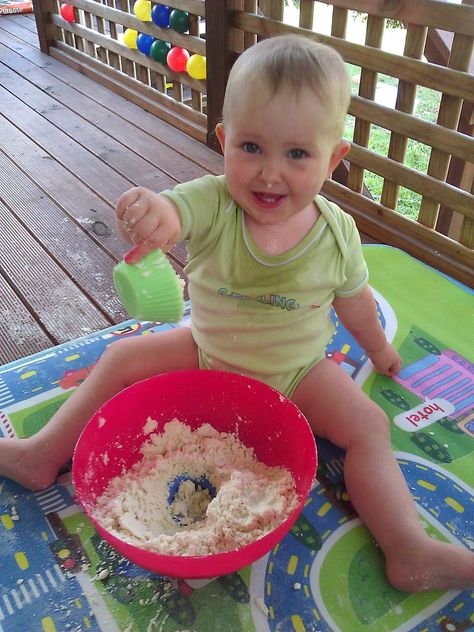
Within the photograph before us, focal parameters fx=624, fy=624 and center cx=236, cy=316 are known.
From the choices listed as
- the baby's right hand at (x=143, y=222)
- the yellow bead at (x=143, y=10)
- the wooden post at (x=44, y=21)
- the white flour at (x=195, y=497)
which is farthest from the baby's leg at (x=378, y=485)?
the wooden post at (x=44, y=21)

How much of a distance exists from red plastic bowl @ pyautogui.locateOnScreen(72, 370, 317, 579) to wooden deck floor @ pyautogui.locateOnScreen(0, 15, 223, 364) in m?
0.46

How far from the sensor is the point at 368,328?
1.14m

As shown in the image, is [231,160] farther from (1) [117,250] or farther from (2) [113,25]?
(2) [113,25]

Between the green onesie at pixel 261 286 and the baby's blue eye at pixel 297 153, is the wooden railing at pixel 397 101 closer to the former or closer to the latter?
the green onesie at pixel 261 286

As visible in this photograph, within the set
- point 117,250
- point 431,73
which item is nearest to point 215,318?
point 117,250

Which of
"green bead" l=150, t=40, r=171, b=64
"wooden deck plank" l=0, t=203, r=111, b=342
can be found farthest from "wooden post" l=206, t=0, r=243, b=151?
"wooden deck plank" l=0, t=203, r=111, b=342

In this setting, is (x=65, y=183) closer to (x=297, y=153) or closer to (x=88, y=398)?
(x=88, y=398)

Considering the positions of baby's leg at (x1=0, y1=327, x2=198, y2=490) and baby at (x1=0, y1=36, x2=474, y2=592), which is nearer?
baby at (x1=0, y1=36, x2=474, y2=592)

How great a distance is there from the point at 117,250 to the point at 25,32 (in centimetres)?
289

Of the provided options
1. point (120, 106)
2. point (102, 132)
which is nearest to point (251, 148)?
point (102, 132)

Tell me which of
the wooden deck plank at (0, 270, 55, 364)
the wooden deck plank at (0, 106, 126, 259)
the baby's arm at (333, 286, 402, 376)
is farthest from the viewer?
the wooden deck plank at (0, 106, 126, 259)

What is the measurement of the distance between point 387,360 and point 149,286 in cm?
56

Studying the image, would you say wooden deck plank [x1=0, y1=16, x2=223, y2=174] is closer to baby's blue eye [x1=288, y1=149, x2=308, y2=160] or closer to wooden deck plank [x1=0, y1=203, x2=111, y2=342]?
wooden deck plank [x1=0, y1=203, x2=111, y2=342]

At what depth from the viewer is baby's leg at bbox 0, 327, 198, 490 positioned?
3.13 ft
